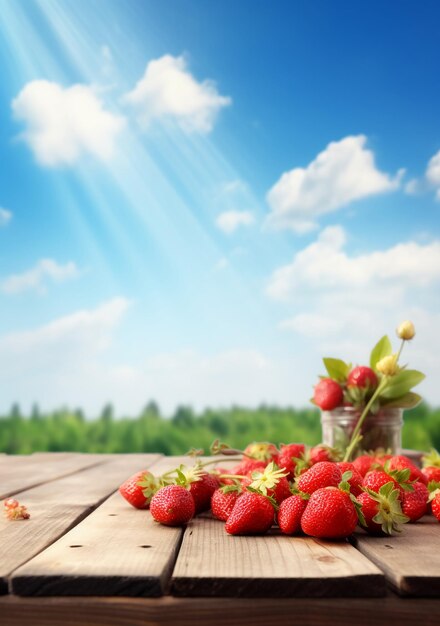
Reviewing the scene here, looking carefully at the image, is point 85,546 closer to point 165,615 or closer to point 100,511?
point 165,615

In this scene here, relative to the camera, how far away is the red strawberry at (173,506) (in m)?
1.16

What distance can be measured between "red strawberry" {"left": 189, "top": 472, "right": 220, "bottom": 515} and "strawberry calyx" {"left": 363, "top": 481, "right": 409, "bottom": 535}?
30 centimetres

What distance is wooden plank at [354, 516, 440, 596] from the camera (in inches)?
33.3

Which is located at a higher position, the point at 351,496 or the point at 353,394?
the point at 353,394

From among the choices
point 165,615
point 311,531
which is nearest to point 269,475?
point 311,531

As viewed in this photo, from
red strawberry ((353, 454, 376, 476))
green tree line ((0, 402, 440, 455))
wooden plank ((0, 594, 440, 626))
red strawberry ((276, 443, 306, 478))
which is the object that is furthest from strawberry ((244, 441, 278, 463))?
green tree line ((0, 402, 440, 455))

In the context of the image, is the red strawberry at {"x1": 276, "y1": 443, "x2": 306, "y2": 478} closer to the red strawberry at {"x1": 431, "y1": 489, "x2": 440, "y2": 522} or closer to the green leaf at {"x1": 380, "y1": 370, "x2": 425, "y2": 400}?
the red strawberry at {"x1": 431, "y1": 489, "x2": 440, "y2": 522}

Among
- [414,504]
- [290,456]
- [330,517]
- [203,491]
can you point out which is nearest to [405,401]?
[290,456]

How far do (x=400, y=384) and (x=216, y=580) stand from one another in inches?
43.7

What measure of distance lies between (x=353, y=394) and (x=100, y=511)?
0.75 meters

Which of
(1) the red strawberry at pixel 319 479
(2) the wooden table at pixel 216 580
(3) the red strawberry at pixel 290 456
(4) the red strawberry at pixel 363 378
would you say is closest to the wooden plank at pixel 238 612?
(2) the wooden table at pixel 216 580

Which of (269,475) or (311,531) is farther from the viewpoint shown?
(269,475)

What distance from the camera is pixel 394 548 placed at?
1.03 meters

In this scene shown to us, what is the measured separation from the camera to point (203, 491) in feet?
4.25
